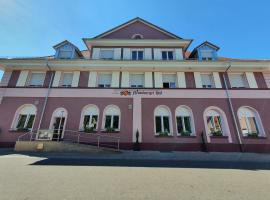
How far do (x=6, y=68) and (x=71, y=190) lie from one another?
53.0ft

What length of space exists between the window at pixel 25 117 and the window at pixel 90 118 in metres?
4.42

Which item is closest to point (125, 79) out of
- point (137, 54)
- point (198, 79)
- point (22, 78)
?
point (137, 54)

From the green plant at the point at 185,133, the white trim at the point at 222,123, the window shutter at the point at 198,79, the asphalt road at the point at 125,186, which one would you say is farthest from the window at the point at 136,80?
Result: the asphalt road at the point at 125,186

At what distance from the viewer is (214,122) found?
43.8 ft

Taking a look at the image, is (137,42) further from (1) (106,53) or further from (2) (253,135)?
(2) (253,135)

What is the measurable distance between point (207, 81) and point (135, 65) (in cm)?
741

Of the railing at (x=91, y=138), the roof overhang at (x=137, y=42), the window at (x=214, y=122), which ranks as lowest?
the railing at (x=91, y=138)

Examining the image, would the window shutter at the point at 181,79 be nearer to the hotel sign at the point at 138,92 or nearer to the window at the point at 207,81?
the window at the point at 207,81

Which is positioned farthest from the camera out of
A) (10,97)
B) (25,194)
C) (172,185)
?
(10,97)

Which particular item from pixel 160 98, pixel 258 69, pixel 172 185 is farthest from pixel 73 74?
pixel 258 69

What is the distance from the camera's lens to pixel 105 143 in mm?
12492

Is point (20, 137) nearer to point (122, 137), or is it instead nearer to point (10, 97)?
point (10, 97)

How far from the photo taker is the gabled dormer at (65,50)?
16.1 m

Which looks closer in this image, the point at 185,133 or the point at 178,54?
the point at 185,133
